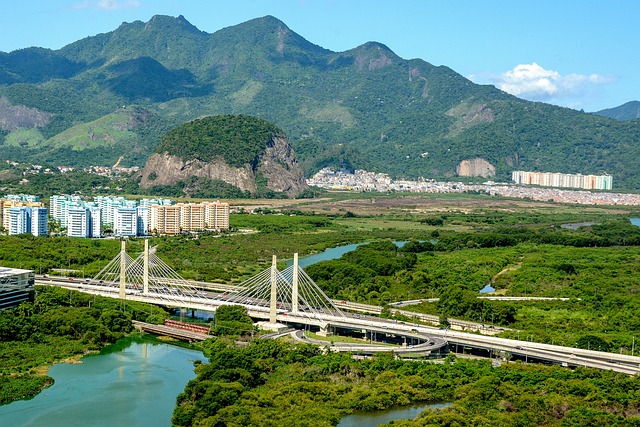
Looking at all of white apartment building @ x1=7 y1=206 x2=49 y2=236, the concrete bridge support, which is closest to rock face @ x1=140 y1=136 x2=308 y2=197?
white apartment building @ x1=7 y1=206 x2=49 y2=236

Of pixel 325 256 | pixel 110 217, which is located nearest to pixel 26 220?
pixel 110 217

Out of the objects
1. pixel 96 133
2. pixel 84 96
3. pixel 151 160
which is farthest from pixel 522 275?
pixel 84 96

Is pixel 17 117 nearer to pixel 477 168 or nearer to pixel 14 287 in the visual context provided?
pixel 477 168

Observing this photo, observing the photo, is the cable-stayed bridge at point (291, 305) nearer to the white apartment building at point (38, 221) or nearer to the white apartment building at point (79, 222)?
the white apartment building at point (79, 222)

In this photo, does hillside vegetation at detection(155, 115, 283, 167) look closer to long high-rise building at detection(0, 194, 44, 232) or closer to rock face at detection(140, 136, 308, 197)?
rock face at detection(140, 136, 308, 197)

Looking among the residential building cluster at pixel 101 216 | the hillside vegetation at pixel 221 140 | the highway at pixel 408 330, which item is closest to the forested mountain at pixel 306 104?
the hillside vegetation at pixel 221 140
